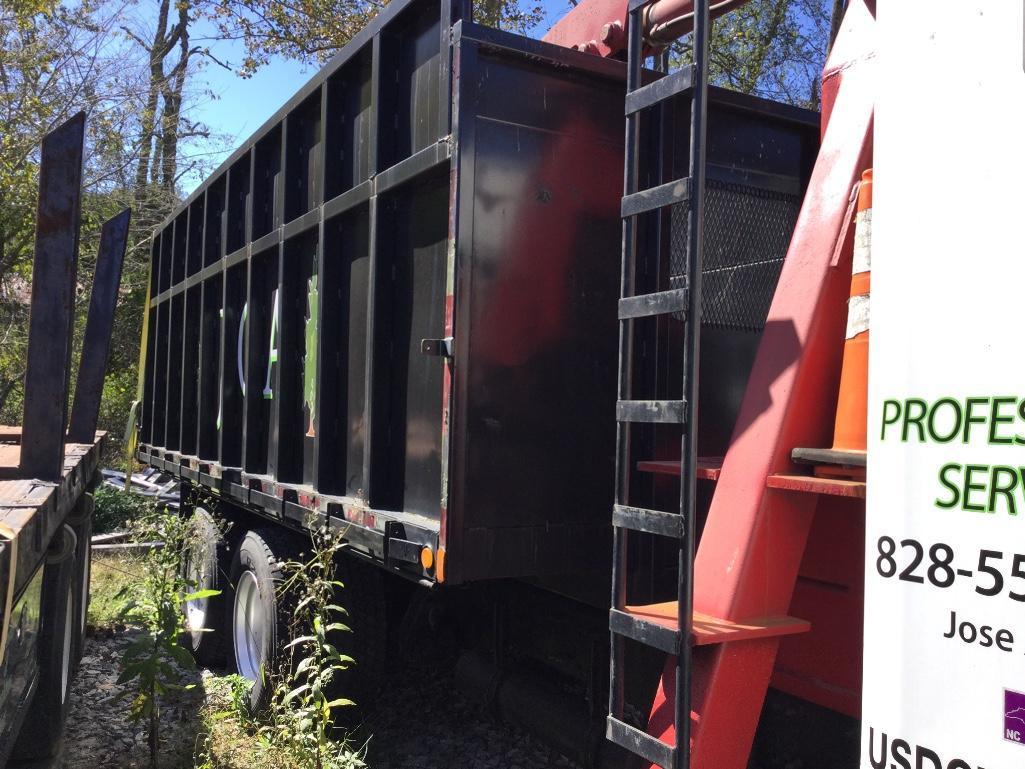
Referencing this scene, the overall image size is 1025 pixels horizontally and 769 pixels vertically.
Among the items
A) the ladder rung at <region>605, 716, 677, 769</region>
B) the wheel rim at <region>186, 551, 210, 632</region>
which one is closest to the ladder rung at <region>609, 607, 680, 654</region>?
the ladder rung at <region>605, 716, 677, 769</region>

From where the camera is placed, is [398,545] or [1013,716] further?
[398,545]

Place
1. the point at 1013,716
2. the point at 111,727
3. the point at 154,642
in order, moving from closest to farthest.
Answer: the point at 1013,716, the point at 154,642, the point at 111,727

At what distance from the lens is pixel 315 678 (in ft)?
12.5

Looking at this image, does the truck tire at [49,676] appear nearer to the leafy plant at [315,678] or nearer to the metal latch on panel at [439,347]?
the leafy plant at [315,678]

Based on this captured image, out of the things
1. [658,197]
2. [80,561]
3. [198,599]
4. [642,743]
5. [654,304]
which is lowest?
[198,599]

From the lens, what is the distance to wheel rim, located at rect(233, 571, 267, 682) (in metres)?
4.71

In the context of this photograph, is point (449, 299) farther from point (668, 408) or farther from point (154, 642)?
point (154, 642)

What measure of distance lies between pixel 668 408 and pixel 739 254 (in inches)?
46.5

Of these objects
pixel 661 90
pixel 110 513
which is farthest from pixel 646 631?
pixel 110 513

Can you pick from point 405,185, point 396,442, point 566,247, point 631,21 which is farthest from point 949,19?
point 396,442

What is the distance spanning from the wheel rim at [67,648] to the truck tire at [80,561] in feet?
0.67

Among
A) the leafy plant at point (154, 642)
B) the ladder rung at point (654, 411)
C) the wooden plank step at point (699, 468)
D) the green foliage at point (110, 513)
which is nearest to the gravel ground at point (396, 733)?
the leafy plant at point (154, 642)

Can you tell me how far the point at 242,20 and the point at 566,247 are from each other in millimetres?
17257

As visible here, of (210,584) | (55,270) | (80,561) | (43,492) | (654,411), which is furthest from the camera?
(210,584)
